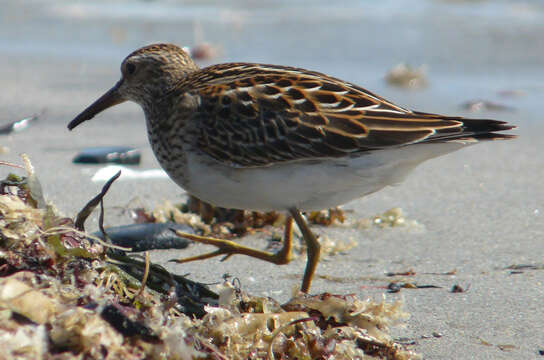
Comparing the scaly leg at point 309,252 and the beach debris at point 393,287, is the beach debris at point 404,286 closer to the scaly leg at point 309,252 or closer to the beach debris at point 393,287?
the beach debris at point 393,287

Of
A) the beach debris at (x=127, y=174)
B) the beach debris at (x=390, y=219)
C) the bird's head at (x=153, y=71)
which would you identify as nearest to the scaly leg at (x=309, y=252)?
the bird's head at (x=153, y=71)

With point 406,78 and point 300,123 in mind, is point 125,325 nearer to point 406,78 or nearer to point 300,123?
point 300,123

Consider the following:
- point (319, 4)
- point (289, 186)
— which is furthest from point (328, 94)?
point (319, 4)

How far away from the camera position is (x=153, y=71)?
4117 millimetres

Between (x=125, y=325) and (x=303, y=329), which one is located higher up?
(x=125, y=325)

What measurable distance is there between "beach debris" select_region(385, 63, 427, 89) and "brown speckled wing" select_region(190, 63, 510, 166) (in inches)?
194

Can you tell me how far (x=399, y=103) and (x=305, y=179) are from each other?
4467 millimetres

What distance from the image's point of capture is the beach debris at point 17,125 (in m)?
6.34

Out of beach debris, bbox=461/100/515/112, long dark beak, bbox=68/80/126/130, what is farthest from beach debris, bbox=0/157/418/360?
beach debris, bbox=461/100/515/112

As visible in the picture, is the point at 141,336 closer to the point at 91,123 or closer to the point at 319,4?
the point at 91,123

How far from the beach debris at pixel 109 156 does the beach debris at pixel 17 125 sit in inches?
35.8

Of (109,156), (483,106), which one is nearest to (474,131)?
(109,156)

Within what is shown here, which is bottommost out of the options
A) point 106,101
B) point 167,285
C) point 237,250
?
point 237,250

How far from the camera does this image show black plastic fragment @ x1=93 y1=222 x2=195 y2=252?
416 centimetres
